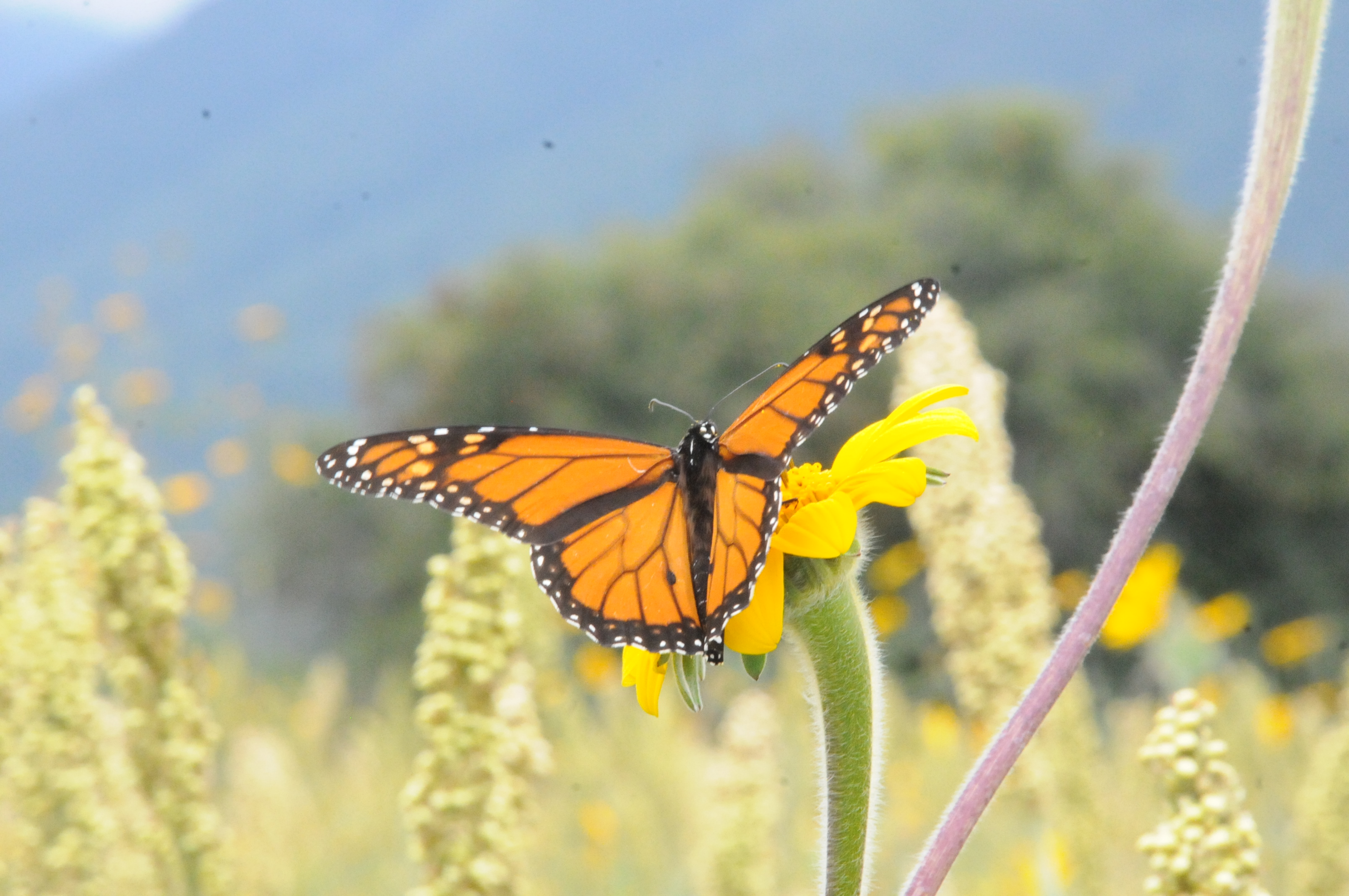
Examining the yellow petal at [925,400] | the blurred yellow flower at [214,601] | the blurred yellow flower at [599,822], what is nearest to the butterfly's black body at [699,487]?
the yellow petal at [925,400]

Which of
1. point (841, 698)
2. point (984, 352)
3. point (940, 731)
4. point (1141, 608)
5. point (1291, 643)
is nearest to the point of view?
point (841, 698)

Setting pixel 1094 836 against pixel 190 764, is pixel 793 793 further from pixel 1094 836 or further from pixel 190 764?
pixel 190 764

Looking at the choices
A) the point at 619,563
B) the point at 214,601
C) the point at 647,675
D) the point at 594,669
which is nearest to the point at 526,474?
the point at 619,563

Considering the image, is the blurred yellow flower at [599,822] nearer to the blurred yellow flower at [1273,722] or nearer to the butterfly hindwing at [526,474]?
the blurred yellow flower at [1273,722]

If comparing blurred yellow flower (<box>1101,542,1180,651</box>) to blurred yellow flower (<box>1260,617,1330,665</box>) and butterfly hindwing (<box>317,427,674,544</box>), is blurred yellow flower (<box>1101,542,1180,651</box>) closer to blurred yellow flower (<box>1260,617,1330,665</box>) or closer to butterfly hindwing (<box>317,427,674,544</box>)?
blurred yellow flower (<box>1260,617,1330,665</box>)

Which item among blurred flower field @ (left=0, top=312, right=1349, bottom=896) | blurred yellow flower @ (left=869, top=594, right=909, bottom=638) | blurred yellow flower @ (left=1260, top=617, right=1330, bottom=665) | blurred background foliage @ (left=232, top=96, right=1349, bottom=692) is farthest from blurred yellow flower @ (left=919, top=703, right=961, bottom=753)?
blurred background foliage @ (left=232, top=96, right=1349, bottom=692)

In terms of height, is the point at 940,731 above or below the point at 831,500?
above

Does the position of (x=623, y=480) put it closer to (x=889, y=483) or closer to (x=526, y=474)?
(x=526, y=474)
